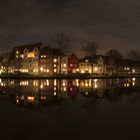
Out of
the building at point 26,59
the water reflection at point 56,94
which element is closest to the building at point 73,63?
the building at point 26,59

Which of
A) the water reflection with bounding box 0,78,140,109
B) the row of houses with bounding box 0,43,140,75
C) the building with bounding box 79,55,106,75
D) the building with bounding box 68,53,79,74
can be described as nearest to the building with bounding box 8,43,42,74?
the row of houses with bounding box 0,43,140,75

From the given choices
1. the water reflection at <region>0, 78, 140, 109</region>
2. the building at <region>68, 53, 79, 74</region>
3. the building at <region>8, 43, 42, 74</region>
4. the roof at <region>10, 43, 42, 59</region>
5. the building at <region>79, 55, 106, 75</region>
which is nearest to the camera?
the water reflection at <region>0, 78, 140, 109</region>

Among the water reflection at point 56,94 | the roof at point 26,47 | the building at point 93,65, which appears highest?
the roof at point 26,47

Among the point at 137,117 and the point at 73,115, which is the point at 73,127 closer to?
the point at 73,115

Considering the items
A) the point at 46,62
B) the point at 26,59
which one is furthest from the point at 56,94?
the point at 26,59

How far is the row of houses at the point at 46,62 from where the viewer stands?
9769cm

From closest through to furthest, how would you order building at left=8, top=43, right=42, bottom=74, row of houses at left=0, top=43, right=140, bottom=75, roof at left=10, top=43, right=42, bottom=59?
row of houses at left=0, top=43, right=140, bottom=75 < building at left=8, top=43, right=42, bottom=74 < roof at left=10, top=43, right=42, bottom=59

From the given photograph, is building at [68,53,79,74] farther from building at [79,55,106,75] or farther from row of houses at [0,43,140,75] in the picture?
building at [79,55,106,75]

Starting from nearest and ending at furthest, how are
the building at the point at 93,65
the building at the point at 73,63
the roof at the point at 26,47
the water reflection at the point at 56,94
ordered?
the water reflection at the point at 56,94
the roof at the point at 26,47
the building at the point at 73,63
the building at the point at 93,65

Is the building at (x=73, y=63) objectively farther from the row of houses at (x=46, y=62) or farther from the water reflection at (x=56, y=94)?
the water reflection at (x=56, y=94)

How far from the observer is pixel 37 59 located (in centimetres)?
9838

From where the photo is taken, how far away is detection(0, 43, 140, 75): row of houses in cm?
9769

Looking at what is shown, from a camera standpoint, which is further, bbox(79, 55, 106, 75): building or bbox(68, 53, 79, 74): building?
bbox(79, 55, 106, 75): building

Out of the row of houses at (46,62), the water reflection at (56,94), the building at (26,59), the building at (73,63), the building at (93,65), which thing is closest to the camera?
the water reflection at (56,94)
